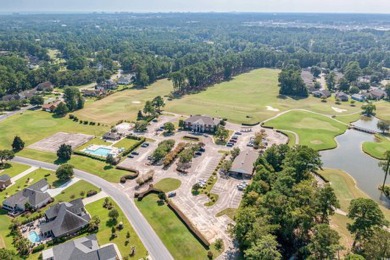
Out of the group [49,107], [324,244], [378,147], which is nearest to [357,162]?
[378,147]

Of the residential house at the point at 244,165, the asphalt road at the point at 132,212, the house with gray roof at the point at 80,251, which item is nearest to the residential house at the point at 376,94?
the residential house at the point at 244,165

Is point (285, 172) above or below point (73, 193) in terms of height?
above

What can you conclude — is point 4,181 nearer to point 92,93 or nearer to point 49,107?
point 49,107

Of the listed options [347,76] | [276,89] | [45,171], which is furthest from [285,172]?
[347,76]

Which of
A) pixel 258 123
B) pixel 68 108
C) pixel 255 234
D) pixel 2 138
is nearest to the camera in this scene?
pixel 255 234

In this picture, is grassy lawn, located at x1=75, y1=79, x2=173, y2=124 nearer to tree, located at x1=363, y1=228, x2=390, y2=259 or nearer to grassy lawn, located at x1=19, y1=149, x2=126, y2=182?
grassy lawn, located at x1=19, y1=149, x2=126, y2=182

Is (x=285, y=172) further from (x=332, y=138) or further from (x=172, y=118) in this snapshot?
(x=172, y=118)
